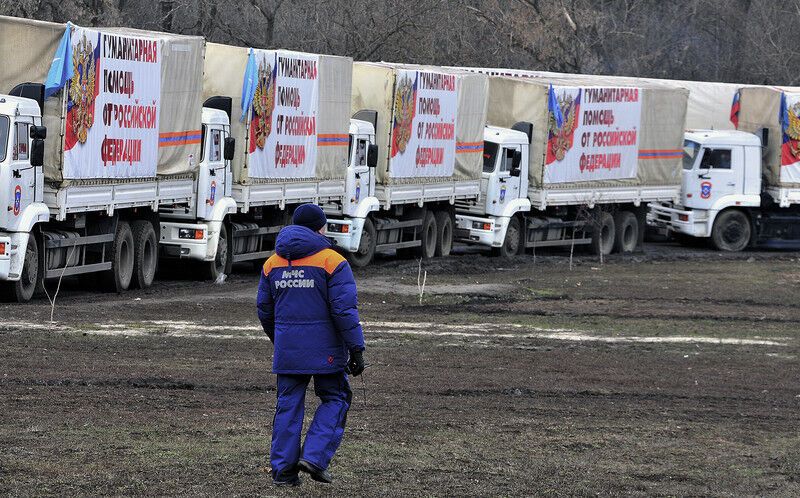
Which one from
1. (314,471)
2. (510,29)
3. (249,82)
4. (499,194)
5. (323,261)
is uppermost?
(510,29)

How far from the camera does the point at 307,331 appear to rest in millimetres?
9125

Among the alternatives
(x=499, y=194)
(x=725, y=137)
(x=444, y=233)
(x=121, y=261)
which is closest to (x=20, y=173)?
(x=121, y=261)

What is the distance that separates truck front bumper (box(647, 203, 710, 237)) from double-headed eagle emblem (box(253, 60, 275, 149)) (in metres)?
14.4

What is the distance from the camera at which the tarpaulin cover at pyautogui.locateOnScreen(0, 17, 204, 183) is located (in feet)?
63.0

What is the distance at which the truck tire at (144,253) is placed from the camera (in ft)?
72.6

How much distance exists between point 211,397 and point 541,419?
9.38ft

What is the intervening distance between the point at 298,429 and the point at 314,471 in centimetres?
29

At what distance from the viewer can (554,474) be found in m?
10.2

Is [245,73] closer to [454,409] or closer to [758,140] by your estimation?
[454,409]

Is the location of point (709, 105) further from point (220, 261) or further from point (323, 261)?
point (323, 261)

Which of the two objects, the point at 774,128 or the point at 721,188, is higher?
the point at 774,128

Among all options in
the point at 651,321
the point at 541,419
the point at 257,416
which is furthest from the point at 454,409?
the point at 651,321

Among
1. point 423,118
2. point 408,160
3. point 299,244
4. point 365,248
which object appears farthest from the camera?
point 423,118

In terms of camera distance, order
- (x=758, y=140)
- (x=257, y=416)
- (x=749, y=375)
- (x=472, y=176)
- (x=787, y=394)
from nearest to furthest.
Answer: (x=257, y=416), (x=787, y=394), (x=749, y=375), (x=472, y=176), (x=758, y=140)
